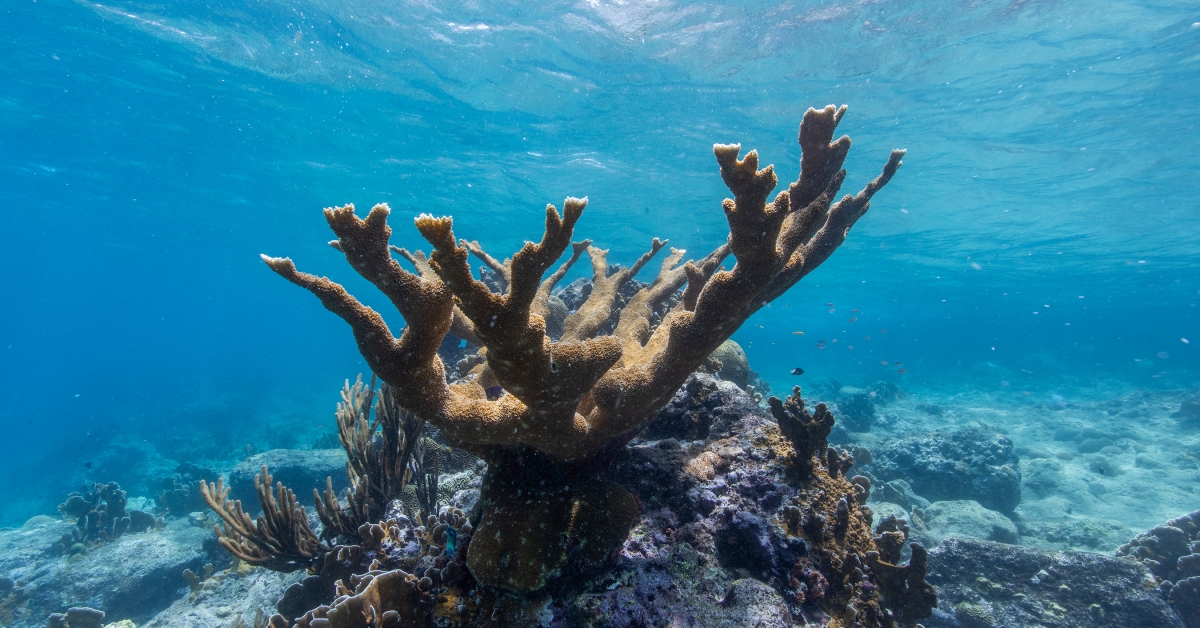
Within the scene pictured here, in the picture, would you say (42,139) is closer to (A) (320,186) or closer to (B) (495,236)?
(A) (320,186)

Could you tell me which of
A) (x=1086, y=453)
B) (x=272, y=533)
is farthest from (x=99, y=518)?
(x=1086, y=453)

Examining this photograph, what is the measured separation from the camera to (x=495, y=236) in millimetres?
33562

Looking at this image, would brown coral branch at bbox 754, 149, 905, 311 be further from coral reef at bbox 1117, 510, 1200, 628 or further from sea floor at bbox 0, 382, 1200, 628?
coral reef at bbox 1117, 510, 1200, 628

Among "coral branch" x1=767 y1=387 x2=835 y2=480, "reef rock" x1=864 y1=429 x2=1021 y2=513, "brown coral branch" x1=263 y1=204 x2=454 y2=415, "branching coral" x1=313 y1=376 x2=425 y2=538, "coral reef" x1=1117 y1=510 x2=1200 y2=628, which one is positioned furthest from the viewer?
"reef rock" x1=864 y1=429 x2=1021 y2=513

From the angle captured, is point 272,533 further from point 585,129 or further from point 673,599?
point 585,129

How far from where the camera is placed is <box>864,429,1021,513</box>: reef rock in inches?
466

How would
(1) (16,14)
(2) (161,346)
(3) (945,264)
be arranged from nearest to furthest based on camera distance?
(1) (16,14), (3) (945,264), (2) (161,346)

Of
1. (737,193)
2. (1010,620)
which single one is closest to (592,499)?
(737,193)

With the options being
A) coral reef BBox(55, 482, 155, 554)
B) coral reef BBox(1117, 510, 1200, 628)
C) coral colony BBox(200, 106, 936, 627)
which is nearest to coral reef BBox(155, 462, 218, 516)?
coral reef BBox(55, 482, 155, 554)

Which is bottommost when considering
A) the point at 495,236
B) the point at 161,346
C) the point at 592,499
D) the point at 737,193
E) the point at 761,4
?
the point at 592,499

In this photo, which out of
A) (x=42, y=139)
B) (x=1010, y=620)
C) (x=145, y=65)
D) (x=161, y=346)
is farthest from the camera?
(x=161, y=346)

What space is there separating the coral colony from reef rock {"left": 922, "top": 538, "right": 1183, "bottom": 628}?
317 centimetres

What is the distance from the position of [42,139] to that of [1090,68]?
42.9 meters

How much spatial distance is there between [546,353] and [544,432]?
0.61 m
